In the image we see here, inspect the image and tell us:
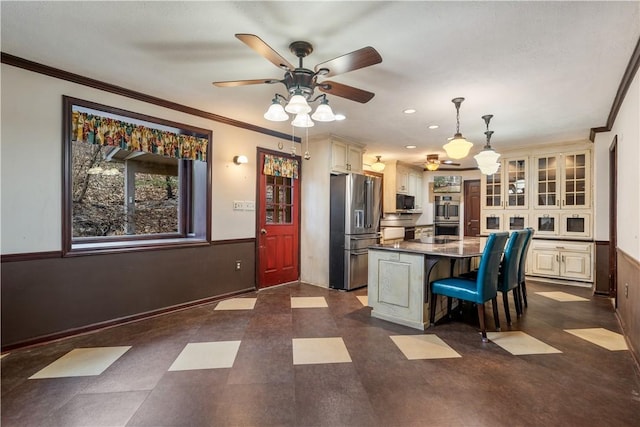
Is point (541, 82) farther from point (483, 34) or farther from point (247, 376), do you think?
point (247, 376)

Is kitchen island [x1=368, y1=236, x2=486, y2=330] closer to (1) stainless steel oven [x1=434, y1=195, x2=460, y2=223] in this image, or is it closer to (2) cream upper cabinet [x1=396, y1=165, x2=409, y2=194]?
(2) cream upper cabinet [x1=396, y1=165, x2=409, y2=194]

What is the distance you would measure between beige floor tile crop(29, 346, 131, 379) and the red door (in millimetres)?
2150

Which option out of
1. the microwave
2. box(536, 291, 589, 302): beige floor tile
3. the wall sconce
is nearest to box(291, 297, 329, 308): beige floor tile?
the wall sconce

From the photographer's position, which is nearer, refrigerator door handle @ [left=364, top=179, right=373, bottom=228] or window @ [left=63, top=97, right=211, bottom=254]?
window @ [left=63, top=97, right=211, bottom=254]

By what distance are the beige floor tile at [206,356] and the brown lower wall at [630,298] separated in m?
3.10

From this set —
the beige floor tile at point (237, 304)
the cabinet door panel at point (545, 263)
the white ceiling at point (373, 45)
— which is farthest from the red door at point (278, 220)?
the cabinet door panel at point (545, 263)

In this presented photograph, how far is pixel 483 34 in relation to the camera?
2107 mm

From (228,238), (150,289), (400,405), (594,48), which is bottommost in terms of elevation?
(400,405)

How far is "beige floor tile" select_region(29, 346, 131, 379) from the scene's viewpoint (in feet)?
7.23

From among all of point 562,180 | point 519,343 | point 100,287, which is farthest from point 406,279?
point 562,180

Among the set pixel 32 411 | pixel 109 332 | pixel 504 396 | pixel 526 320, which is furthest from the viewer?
pixel 526 320

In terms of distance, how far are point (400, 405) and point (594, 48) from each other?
2.81 metres

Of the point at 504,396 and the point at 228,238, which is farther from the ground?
the point at 228,238

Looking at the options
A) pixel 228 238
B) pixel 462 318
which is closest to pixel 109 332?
pixel 228 238
